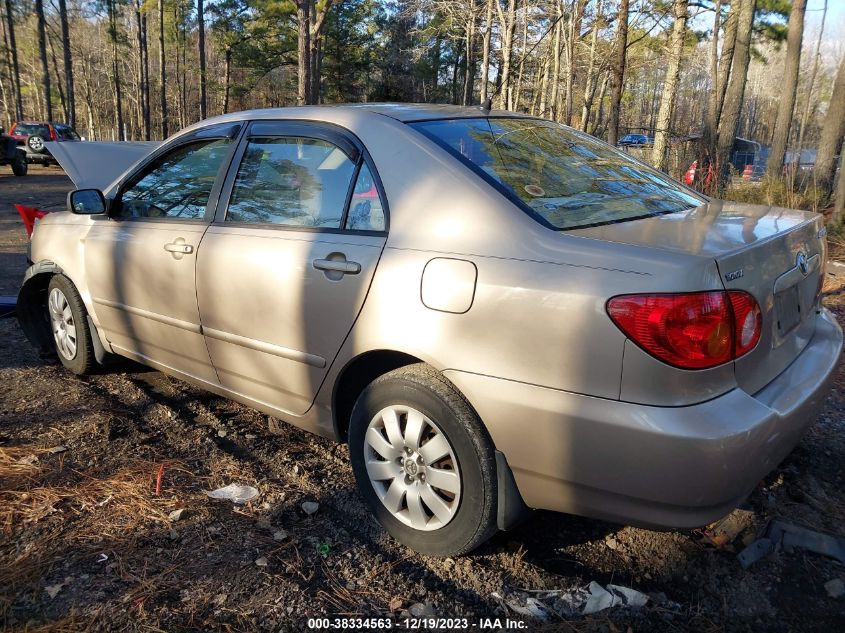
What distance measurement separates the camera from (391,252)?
2451 mm

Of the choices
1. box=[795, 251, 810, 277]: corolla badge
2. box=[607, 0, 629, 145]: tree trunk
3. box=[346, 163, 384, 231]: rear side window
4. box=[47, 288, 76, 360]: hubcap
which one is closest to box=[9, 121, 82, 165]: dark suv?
box=[607, 0, 629, 145]: tree trunk

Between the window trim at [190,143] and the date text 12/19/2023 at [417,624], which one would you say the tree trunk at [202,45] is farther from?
the date text 12/19/2023 at [417,624]

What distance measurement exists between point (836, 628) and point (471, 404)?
141 centimetres

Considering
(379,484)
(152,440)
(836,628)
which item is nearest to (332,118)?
(379,484)

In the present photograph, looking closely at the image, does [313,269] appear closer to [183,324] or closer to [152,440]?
[183,324]

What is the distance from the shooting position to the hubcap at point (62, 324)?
425 centimetres

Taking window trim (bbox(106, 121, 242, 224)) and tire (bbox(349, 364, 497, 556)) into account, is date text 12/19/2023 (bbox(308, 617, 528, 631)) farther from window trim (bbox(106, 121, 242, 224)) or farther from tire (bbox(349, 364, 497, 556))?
window trim (bbox(106, 121, 242, 224))

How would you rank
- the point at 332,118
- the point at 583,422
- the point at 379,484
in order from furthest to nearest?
the point at 332,118
the point at 379,484
the point at 583,422

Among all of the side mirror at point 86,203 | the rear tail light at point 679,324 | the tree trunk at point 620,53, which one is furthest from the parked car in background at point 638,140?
the rear tail light at point 679,324

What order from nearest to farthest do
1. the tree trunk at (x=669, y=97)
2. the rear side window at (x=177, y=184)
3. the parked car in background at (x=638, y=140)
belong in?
the rear side window at (x=177, y=184)
the tree trunk at (x=669, y=97)
the parked car in background at (x=638, y=140)

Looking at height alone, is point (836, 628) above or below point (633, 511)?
below

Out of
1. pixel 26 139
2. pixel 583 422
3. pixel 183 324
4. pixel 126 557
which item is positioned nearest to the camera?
pixel 583 422

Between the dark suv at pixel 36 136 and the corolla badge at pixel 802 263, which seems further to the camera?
the dark suv at pixel 36 136

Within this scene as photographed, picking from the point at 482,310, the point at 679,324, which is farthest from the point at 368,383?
the point at 679,324
